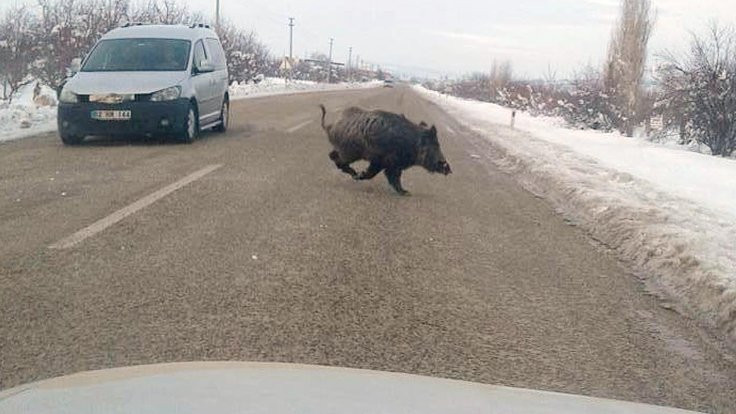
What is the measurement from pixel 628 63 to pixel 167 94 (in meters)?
25.6

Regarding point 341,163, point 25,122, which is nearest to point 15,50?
point 25,122

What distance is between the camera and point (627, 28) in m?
34.8

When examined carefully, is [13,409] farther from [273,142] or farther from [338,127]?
[273,142]

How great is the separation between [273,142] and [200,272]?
31.1 feet

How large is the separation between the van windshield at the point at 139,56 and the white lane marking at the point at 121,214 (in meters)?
4.29

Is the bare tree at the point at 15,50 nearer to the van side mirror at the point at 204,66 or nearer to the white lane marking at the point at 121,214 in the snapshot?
the van side mirror at the point at 204,66

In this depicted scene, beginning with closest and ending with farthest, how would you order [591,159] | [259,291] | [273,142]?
[259,291] < [273,142] < [591,159]

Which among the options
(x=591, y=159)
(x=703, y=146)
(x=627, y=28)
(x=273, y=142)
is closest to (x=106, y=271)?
(x=273, y=142)

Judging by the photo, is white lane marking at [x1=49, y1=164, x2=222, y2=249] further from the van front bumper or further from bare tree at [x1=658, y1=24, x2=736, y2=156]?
bare tree at [x1=658, y1=24, x2=736, y2=156]

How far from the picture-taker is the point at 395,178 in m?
9.44

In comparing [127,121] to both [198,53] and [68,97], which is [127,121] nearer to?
[68,97]

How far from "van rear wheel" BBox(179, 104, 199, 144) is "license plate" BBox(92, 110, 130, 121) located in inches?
43.2

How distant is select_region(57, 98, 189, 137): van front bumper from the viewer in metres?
12.1

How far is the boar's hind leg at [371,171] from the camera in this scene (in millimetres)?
9344
